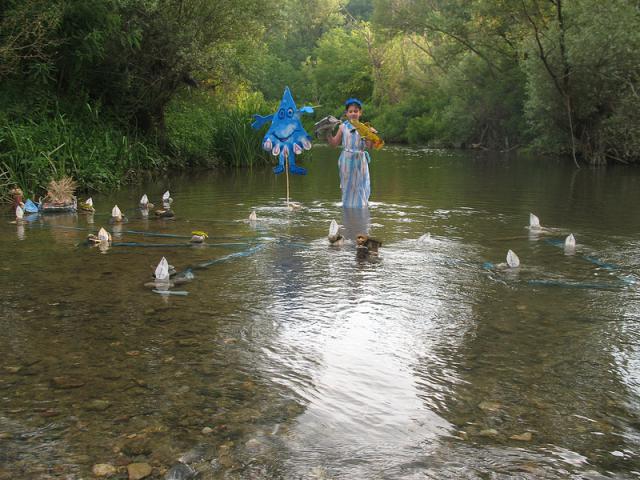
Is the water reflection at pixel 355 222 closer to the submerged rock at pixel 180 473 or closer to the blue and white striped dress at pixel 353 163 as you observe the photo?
the blue and white striped dress at pixel 353 163

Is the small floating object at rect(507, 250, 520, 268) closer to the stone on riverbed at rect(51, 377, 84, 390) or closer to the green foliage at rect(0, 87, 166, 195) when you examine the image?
the stone on riverbed at rect(51, 377, 84, 390)

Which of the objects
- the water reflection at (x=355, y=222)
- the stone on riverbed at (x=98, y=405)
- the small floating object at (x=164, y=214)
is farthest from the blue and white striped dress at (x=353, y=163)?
the stone on riverbed at (x=98, y=405)

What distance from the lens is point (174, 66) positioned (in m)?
19.6

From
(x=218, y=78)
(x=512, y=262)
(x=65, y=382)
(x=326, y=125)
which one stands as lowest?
(x=65, y=382)

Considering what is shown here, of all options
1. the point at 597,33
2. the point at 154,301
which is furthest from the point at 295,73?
the point at 154,301

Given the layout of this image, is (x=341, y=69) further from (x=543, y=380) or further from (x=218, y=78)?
(x=543, y=380)

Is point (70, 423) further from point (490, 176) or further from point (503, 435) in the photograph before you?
point (490, 176)

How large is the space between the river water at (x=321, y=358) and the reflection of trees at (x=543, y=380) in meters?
0.02

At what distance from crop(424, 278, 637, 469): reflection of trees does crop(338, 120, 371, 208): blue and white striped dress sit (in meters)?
6.30

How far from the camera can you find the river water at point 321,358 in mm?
3432

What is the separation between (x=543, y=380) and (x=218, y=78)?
1908cm

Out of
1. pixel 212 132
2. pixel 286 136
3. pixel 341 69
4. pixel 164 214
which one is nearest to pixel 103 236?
pixel 164 214

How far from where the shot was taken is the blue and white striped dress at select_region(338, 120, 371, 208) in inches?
473

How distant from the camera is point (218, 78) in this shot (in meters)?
21.8
